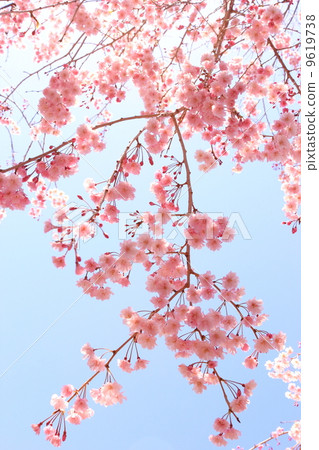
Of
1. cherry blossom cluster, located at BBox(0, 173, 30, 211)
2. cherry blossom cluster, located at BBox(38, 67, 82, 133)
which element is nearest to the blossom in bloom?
cherry blossom cluster, located at BBox(0, 173, 30, 211)

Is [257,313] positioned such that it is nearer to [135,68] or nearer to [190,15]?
[135,68]

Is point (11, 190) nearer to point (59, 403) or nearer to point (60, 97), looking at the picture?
point (60, 97)

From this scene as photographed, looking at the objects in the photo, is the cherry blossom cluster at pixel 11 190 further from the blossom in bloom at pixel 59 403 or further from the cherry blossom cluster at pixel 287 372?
the cherry blossom cluster at pixel 287 372

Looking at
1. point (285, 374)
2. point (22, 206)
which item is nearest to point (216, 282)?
point (22, 206)

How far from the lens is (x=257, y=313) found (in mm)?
2928

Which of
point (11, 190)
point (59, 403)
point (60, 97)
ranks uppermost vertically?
point (60, 97)

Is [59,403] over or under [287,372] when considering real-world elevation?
under

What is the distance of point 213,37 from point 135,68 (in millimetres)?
1387

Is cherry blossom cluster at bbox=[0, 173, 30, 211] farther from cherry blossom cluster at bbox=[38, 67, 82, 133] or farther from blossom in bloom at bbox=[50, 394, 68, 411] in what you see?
blossom in bloom at bbox=[50, 394, 68, 411]

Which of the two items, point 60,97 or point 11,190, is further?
point 60,97

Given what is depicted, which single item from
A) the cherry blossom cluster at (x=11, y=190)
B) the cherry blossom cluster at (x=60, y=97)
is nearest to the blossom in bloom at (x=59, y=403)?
the cherry blossom cluster at (x=11, y=190)

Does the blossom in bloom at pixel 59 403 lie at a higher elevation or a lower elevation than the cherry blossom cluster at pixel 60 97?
lower

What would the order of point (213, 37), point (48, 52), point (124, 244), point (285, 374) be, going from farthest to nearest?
point (285, 374)
point (48, 52)
point (213, 37)
point (124, 244)

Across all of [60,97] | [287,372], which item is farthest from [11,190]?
[287,372]
